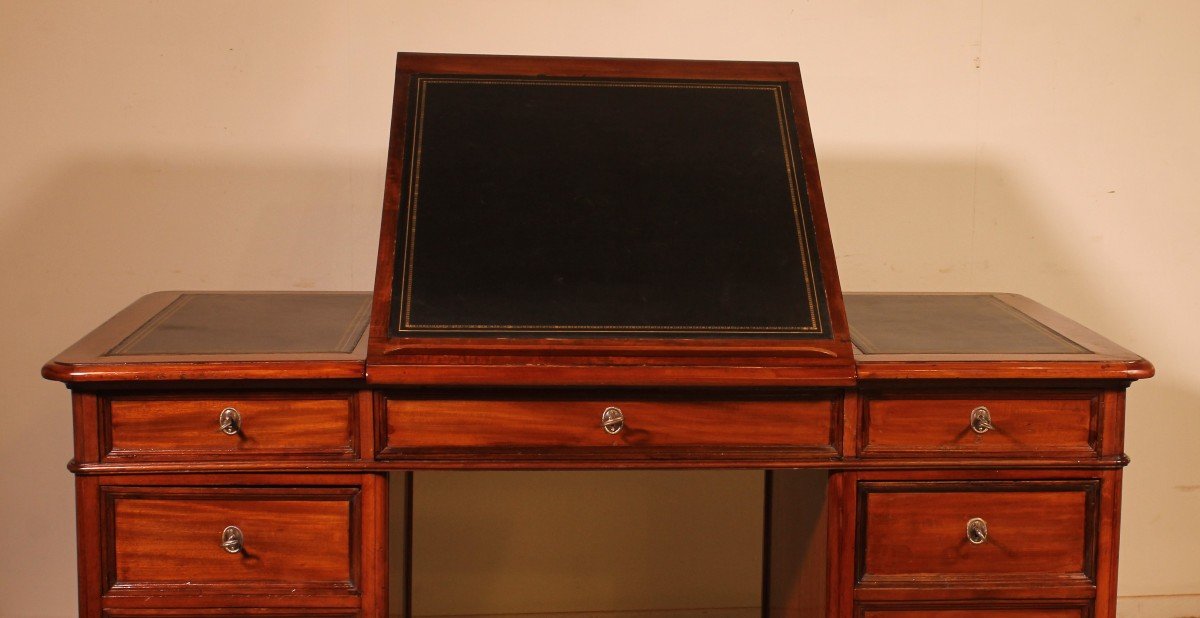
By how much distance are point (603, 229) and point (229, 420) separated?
28.4 inches

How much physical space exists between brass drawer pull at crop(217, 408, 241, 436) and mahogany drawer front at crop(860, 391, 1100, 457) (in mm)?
1072

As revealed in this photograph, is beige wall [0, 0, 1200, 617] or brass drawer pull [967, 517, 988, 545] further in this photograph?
beige wall [0, 0, 1200, 617]

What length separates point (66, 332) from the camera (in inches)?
113

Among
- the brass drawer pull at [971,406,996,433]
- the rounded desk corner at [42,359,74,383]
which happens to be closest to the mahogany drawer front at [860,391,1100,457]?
the brass drawer pull at [971,406,996,433]

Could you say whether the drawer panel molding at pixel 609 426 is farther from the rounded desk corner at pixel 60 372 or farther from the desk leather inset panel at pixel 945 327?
the rounded desk corner at pixel 60 372

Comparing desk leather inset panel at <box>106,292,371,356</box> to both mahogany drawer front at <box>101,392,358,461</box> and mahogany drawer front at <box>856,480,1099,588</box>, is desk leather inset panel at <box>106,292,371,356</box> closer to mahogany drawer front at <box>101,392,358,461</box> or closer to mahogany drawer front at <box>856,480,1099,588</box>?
mahogany drawer front at <box>101,392,358,461</box>

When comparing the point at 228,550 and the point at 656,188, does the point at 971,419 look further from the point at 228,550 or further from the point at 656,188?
A: the point at 228,550

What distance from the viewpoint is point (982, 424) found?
6.61 feet

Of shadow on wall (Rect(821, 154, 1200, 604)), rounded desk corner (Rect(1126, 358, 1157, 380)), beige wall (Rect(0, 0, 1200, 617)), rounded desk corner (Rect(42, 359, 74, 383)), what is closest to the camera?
rounded desk corner (Rect(42, 359, 74, 383))

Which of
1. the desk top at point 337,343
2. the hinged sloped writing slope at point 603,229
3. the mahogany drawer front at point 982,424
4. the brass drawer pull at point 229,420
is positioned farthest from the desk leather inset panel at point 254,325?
the mahogany drawer front at point 982,424

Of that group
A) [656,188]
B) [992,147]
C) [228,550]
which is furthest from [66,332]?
[992,147]

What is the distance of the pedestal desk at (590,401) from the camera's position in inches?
76.0

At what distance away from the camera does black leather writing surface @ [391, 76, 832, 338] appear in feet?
6.46

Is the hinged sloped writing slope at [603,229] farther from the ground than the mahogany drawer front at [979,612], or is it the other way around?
the hinged sloped writing slope at [603,229]
